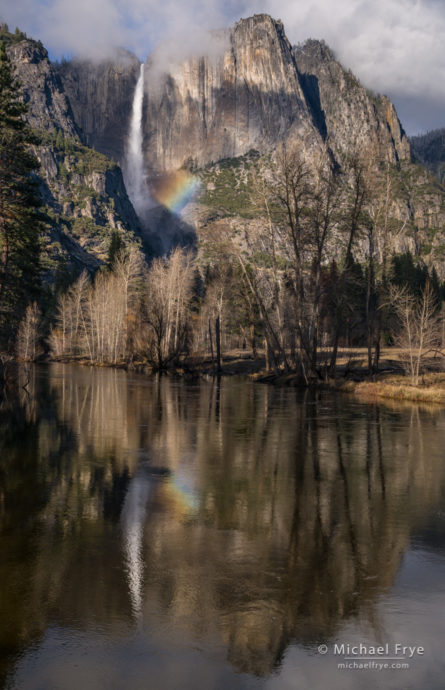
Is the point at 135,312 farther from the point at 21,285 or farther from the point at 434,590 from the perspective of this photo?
the point at 434,590

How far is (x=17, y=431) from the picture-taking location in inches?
875

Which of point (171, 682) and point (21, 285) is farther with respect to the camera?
point (21, 285)

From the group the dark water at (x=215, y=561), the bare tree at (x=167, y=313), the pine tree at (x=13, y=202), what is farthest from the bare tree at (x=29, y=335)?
the dark water at (x=215, y=561)

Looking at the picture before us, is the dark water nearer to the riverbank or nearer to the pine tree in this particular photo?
the pine tree

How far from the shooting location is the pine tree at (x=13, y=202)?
3394cm

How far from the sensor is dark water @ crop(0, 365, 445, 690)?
6.52 m

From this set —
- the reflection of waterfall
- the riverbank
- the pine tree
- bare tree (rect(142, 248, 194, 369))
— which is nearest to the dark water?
the reflection of waterfall

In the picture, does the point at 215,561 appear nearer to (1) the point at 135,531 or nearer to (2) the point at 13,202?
(1) the point at 135,531

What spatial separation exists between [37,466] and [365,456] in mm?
9745

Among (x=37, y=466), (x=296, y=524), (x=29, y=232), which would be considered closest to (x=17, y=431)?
(x=37, y=466)

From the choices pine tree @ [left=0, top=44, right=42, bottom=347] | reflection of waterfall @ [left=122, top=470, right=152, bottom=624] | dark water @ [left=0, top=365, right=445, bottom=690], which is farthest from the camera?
pine tree @ [left=0, top=44, right=42, bottom=347]

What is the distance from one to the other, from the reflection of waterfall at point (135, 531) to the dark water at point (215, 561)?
0.14 feet

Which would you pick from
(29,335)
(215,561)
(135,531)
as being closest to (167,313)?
(29,335)

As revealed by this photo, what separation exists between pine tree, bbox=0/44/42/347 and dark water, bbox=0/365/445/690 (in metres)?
17.9
